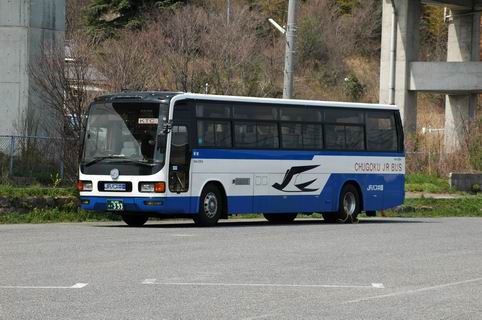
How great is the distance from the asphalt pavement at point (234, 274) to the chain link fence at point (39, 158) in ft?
18.0

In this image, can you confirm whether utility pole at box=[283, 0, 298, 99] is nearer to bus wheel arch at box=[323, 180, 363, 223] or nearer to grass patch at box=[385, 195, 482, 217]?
bus wheel arch at box=[323, 180, 363, 223]

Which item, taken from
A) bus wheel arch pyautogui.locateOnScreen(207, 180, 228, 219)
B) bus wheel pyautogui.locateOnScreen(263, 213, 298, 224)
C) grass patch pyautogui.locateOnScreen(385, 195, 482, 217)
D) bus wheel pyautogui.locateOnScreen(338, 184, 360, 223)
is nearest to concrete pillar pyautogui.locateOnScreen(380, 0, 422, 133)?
grass patch pyautogui.locateOnScreen(385, 195, 482, 217)

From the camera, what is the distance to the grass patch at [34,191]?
87.1 feet

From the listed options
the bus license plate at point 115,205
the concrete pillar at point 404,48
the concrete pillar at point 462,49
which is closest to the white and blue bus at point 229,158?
the bus license plate at point 115,205

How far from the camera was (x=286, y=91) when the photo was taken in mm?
33438

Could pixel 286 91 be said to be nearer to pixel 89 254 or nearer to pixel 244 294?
pixel 89 254

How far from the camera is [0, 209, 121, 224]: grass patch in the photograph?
2614 cm

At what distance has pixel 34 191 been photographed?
89.0 feet

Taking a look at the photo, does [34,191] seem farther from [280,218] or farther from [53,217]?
[280,218]

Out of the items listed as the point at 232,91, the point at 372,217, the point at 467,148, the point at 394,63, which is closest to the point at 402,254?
the point at 372,217

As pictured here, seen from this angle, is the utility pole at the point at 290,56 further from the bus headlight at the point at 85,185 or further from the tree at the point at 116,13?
the tree at the point at 116,13

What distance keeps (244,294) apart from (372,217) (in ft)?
72.7

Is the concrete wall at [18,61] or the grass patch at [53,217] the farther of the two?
the concrete wall at [18,61]

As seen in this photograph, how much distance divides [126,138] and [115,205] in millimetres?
1577
